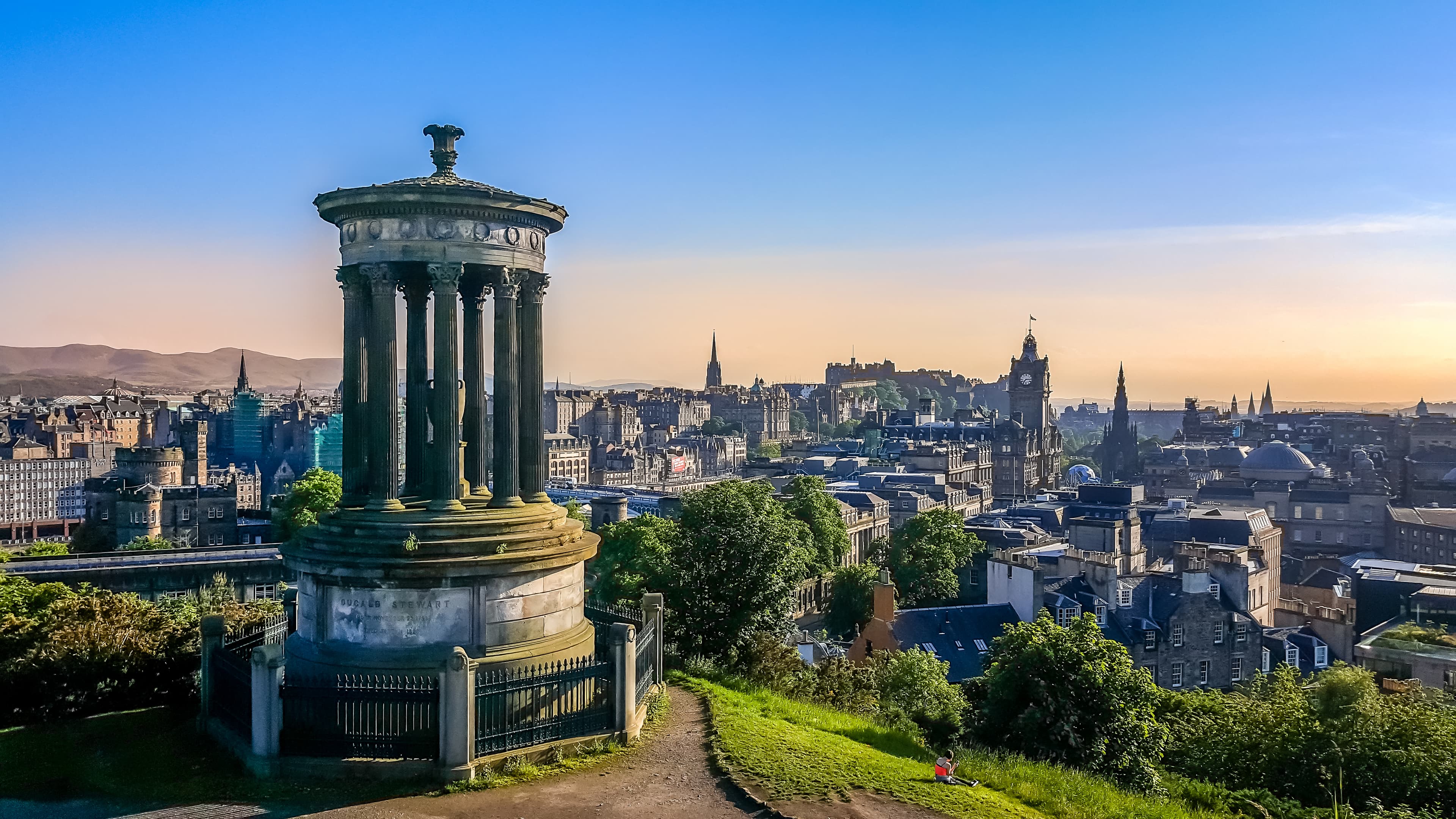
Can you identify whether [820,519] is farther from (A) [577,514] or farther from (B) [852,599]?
(A) [577,514]

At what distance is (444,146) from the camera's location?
777 inches

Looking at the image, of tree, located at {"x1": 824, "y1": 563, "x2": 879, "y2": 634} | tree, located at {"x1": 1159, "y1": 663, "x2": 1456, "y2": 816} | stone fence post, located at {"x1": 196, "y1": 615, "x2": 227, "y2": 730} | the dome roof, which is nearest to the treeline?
stone fence post, located at {"x1": 196, "y1": 615, "x2": 227, "y2": 730}

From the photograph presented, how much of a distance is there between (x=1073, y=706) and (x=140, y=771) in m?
18.3

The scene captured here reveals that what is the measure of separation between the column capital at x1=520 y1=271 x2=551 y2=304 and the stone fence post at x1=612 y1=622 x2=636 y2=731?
20.9ft

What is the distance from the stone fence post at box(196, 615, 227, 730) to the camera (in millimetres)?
Result: 18312

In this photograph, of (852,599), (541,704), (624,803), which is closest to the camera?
(624,803)

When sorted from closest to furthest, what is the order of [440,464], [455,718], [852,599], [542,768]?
[455,718] < [542,768] < [440,464] < [852,599]

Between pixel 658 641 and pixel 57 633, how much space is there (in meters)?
11.1

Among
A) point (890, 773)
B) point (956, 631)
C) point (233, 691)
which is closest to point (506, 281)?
point (233, 691)

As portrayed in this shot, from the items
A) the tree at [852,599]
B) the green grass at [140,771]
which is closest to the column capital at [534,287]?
the green grass at [140,771]

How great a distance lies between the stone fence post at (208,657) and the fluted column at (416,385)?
3917mm

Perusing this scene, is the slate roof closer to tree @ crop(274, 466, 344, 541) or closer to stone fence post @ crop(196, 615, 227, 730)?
tree @ crop(274, 466, 344, 541)

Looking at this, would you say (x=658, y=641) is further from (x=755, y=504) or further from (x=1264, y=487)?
(x=1264, y=487)

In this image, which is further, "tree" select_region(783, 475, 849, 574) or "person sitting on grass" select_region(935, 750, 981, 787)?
"tree" select_region(783, 475, 849, 574)
